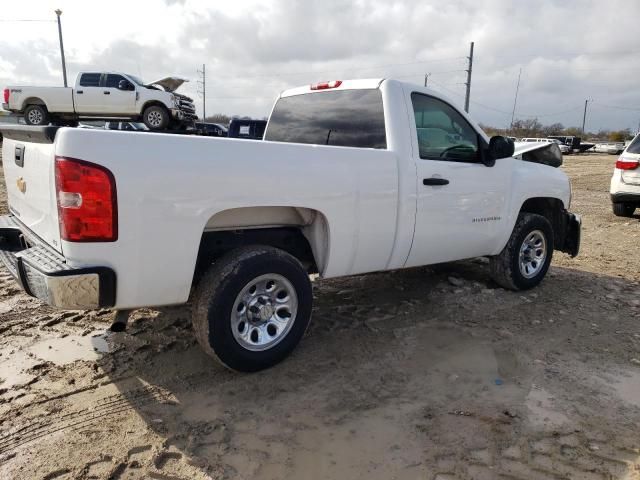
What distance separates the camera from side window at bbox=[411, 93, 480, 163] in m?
4.06

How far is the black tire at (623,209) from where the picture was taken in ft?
32.5

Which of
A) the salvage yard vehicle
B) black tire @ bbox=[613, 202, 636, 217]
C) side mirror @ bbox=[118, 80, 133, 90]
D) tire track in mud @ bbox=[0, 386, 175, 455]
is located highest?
side mirror @ bbox=[118, 80, 133, 90]

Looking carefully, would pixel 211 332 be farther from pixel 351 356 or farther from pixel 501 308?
pixel 501 308

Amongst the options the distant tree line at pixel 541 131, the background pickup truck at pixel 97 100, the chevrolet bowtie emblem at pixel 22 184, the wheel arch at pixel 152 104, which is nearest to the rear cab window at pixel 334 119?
the chevrolet bowtie emblem at pixel 22 184

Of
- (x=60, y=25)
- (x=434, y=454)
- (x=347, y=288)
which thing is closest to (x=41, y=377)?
(x=434, y=454)

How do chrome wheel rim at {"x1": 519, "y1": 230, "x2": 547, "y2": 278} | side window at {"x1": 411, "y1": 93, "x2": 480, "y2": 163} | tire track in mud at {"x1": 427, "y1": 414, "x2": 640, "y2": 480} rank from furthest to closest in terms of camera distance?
chrome wheel rim at {"x1": 519, "y1": 230, "x2": 547, "y2": 278}
side window at {"x1": 411, "y1": 93, "x2": 480, "y2": 163}
tire track in mud at {"x1": 427, "y1": 414, "x2": 640, "y2": 480}

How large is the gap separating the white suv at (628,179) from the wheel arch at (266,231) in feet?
26.9

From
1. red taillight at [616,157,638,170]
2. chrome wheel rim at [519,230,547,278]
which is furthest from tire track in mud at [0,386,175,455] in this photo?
red taillight at [616,157,638,170]

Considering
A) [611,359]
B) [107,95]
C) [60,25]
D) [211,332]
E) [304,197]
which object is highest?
[60,25]

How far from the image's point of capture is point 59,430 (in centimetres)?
276

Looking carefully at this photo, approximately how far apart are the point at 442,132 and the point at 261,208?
1.87m

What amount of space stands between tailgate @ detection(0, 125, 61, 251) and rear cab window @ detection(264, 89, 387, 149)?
2.17 metres

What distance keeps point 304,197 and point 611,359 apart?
107 inches

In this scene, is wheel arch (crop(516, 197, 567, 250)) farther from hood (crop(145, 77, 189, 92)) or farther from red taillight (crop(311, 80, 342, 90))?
hood (crop(145, 77, 189, 92))
